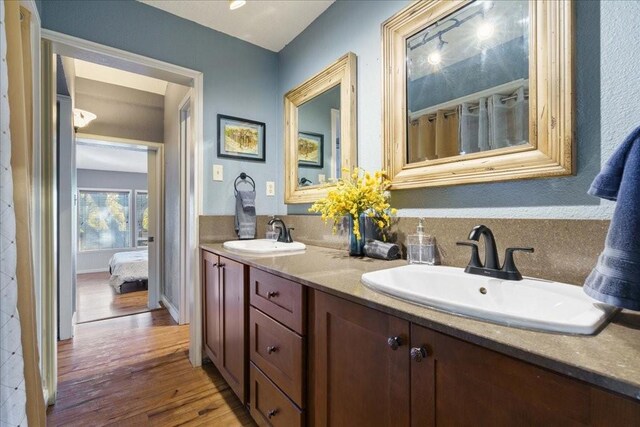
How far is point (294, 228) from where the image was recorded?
2057 mm

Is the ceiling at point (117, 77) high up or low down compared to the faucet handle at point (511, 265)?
A: up

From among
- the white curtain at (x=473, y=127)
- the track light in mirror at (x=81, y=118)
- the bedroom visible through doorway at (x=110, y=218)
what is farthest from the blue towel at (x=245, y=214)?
the bedroom visible through doorway at (x=110, y=218)

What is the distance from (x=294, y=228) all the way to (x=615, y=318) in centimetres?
165

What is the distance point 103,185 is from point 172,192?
4.54 metres

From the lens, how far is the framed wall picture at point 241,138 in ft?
6.89

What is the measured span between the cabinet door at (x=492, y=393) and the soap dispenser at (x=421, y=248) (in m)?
0.60

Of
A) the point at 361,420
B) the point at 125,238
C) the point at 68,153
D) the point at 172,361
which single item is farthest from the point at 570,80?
the point at 125,238

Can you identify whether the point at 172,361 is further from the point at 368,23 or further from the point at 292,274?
the point at 368,23

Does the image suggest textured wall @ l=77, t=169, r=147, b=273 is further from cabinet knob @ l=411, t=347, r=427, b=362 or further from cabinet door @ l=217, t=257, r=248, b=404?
cabinet knob @ l=411, t=347, r=427, b=362

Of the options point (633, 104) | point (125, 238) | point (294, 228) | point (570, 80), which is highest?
point (570, 80)

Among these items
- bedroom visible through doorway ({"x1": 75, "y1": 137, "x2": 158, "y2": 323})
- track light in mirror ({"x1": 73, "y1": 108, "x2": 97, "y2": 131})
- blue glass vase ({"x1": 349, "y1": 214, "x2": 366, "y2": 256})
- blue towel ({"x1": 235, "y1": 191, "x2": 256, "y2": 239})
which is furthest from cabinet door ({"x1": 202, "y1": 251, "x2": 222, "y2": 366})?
bedroom visible through doorway ({"x1": 75, "y1": 137, "x2": 158, "y2": 323})

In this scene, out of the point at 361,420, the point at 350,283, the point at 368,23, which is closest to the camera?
the point at 361,420

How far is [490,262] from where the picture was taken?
958 mm

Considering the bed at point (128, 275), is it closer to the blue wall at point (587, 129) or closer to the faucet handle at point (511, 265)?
the blue wall at point (587, 129)
